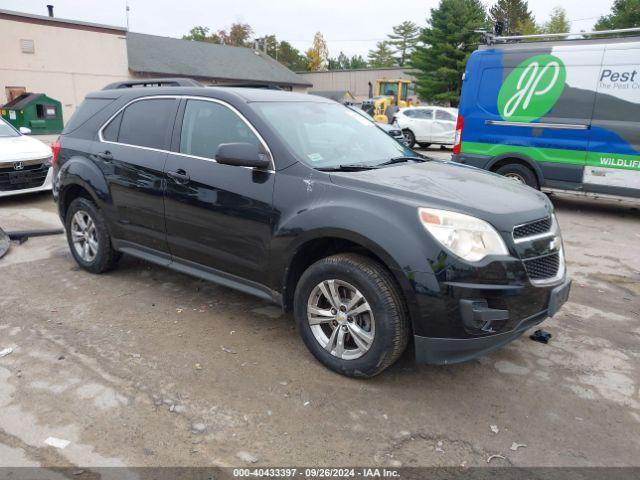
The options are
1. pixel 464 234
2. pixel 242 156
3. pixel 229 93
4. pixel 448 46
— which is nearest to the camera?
pixel 464 234

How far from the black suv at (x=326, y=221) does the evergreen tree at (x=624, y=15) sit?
39343mm

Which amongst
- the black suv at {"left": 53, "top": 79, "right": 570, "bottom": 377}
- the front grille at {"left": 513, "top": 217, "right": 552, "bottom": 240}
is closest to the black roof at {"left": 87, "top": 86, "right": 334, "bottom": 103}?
the black suv at {"left": 53, "top": 79, "right": 570, "bottom": 377}

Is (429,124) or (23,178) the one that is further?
(429,124)

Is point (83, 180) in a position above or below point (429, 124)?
below

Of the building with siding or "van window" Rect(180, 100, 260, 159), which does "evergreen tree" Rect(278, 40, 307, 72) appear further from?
"van window" Rect(180, 100, 260, 159)

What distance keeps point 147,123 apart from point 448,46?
37.7 metres

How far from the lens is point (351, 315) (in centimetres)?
322

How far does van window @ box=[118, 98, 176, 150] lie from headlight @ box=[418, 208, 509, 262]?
2.42 metres

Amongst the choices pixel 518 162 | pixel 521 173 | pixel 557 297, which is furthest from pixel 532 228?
pixel 518 162

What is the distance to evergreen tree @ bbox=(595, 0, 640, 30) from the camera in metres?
34.8

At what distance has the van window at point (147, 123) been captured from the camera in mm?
4305

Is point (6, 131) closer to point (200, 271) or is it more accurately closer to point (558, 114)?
point (200, 271)

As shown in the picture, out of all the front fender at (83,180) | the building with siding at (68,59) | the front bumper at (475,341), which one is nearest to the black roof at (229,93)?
the front fender at (83,180)

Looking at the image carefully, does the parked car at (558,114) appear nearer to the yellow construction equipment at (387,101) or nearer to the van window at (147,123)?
the van window at (147,123)
